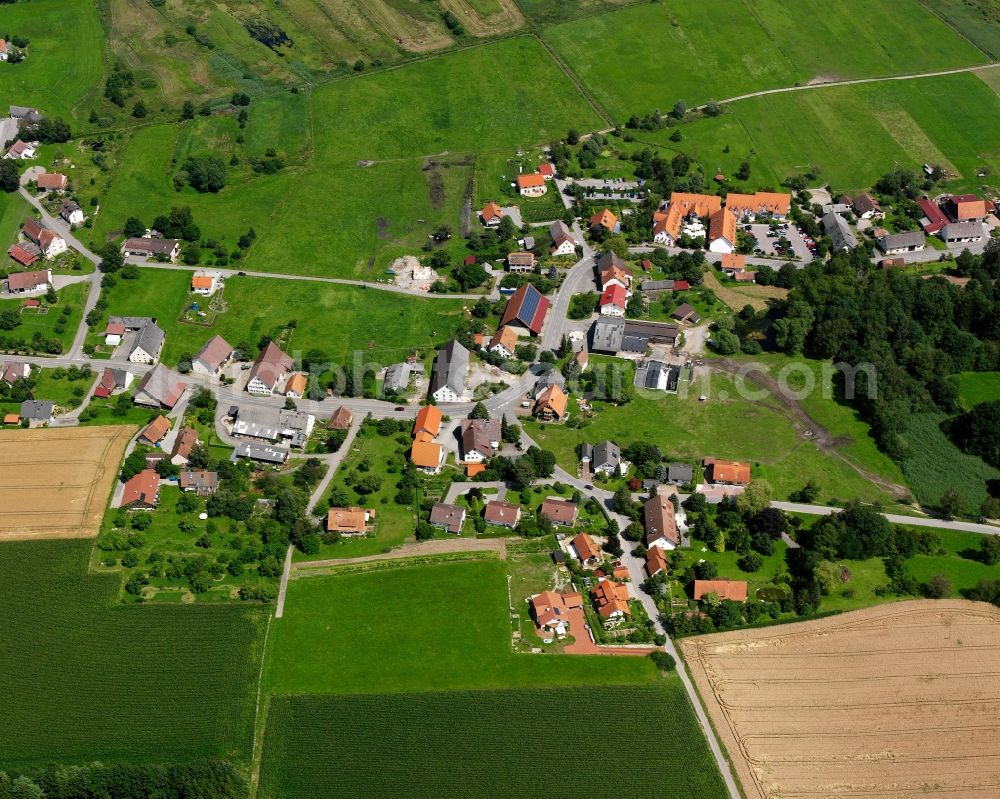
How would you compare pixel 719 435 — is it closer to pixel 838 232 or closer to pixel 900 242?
pixel 838 232

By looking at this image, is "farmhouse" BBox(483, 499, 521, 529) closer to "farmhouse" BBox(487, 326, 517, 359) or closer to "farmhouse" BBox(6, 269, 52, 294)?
"farmhouse" BBox(487, 326, 517, 359)

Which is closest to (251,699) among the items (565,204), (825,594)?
(825,594)

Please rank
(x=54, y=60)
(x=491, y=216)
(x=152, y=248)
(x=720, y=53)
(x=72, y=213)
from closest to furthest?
(x=152, y=248), (x=72, y=213), (x=491, y=216), (x=54, y=60), (x=720, y=53)

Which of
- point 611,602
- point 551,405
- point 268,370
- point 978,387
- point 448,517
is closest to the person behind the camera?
point 611,602

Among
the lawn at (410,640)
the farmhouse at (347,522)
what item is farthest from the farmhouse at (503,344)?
the lawn at (410,640)

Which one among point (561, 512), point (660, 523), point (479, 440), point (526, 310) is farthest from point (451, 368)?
point (660, 523)
